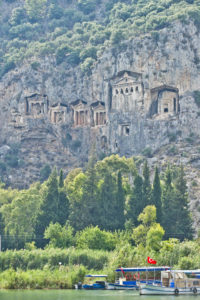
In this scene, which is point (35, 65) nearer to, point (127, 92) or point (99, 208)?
point (127, 92)

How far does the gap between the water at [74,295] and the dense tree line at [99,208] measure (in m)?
18.8

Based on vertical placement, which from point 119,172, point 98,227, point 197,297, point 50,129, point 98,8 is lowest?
Result: point 197,297

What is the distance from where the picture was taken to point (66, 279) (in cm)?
6469

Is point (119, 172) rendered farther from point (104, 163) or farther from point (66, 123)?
point (66, 123)

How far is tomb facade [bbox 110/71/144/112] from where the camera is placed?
100 metres

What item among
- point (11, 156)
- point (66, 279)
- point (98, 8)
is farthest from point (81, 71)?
point (66, 279)

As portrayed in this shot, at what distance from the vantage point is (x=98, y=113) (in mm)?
104438

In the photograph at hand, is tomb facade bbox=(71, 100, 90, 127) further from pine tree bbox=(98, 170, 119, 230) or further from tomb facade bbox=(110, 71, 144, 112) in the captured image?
pine tree bbox=(98, 170, 119, 230)

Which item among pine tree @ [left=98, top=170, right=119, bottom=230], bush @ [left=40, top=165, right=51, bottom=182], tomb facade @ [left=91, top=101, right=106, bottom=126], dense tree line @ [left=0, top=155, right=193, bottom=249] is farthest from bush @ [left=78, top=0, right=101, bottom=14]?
pine tree @ [left=98, top=170, right=119, bottom=230]

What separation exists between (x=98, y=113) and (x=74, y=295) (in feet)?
154

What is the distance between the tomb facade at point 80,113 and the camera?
347 ft

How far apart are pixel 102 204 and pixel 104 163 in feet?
22.7

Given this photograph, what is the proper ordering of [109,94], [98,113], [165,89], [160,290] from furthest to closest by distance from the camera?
[98,113], [109,94], [165,89], [160,290]

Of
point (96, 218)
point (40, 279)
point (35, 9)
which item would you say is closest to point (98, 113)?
point (96, 218)
